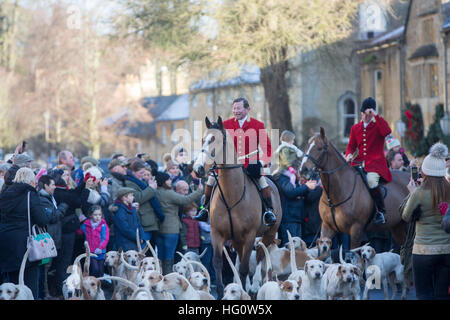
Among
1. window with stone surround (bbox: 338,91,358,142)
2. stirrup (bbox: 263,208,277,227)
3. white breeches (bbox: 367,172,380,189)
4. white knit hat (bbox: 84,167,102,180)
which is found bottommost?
stirrup (bbox: 263,208,277,227)

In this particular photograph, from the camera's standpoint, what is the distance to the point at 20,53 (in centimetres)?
5150

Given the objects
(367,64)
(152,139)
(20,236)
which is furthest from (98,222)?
(152,139)

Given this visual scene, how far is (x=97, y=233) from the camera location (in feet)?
39.4

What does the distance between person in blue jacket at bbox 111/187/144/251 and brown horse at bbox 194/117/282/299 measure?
1.68 m

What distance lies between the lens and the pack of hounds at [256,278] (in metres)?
9.03

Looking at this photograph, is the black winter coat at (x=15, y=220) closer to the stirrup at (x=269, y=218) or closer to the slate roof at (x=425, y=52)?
the stirrup at (x=269, y=218)

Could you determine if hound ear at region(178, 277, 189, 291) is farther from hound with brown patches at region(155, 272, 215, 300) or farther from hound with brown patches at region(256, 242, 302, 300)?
hound with brown patches at region(256, 242, 302, 300)

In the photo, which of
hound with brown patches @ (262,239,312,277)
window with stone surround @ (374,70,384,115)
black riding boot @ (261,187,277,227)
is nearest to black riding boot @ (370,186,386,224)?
hound with brown patches @ (262,239,312,277)

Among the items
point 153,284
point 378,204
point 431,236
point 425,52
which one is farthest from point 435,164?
point 425,52

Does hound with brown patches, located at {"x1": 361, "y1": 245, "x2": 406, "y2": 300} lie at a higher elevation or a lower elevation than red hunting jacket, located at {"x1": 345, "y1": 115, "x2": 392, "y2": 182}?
lower

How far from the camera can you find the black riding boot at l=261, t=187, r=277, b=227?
→ 36.5ft

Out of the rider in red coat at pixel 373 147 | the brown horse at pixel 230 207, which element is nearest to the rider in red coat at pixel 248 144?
the brown horse at pixel 230 207

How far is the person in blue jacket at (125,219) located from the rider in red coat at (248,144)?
142cm
